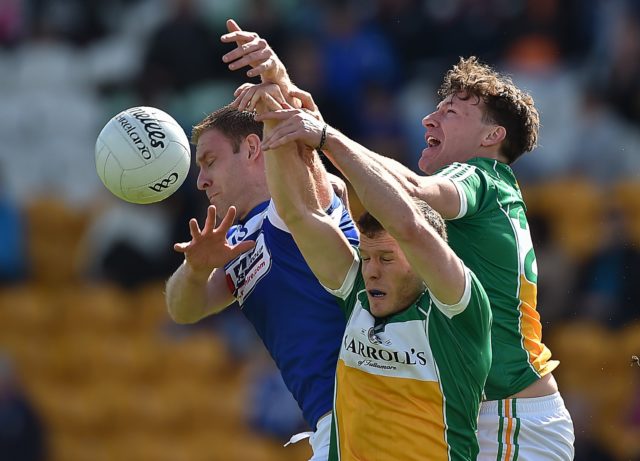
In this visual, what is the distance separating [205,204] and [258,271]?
269 inches

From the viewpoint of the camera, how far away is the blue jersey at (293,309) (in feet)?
21.9

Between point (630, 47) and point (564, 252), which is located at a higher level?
point (630, 47)

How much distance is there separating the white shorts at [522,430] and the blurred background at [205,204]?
528 centimetres

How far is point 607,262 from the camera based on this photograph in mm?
12234

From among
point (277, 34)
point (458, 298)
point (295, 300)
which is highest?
point (458, 298)

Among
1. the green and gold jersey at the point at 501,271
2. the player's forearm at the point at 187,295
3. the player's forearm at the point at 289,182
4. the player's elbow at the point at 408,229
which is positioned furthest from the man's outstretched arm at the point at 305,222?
the player's forearm at the point at 187,295

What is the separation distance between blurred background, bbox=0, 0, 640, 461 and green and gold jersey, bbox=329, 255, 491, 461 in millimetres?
6162

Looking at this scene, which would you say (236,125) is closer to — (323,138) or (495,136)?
(495,136)

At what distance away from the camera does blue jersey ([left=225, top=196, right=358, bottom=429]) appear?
21.9 feet

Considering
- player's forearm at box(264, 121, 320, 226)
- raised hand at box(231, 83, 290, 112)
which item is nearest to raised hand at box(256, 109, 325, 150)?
raised hand at box(231, 83, 290, 112)

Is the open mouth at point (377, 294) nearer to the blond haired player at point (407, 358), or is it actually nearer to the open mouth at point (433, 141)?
the blond haired player at point (407, 358)

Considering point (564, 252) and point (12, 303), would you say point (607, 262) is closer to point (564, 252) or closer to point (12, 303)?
point (564, 252)

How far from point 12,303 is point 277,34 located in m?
4.08

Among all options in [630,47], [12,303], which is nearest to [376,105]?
[630,47]
